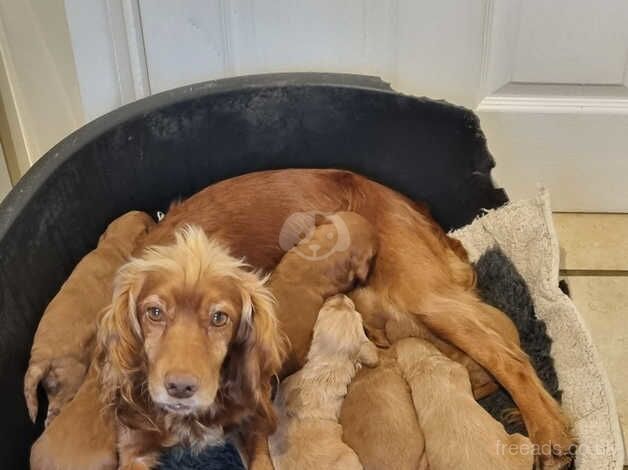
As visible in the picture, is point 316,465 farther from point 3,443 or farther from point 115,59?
point 115,59

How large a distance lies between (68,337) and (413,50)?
44.3 inches

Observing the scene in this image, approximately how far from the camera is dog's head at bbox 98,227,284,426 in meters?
1.37

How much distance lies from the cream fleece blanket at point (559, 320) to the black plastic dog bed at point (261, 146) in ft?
0.28

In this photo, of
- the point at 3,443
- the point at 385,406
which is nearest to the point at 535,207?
the point at 385,406

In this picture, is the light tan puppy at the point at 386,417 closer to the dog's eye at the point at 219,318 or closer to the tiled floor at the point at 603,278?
the dog's eye at the point at 219,318

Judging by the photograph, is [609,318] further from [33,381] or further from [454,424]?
[33,381]

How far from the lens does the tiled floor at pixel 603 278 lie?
2.09 m

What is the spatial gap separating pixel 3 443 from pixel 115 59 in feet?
3.34

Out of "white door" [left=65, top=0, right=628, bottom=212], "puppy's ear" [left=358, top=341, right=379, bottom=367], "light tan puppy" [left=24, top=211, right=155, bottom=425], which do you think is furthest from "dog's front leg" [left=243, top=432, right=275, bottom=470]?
"white door" [left=65, top=0, right=628, bottom=212]

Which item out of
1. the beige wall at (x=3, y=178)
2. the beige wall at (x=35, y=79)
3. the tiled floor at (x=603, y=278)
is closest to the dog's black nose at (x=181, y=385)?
the tiled floor at (x=603, y=278)

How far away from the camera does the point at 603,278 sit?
91.0 inches

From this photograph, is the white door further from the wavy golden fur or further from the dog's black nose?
the dog's black nose

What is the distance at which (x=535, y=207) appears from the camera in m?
2.05

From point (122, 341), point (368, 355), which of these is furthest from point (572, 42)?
point (122, 341)
